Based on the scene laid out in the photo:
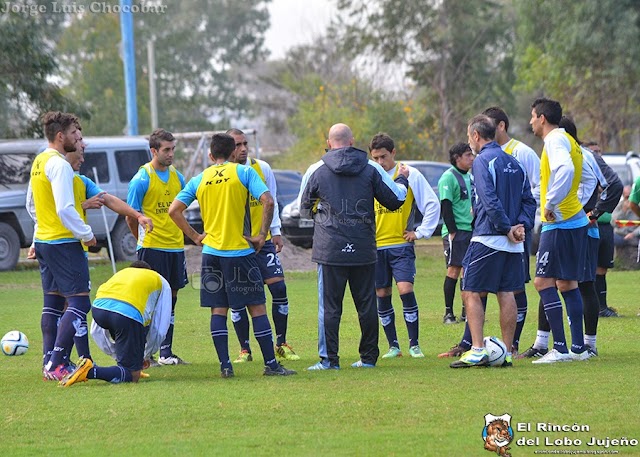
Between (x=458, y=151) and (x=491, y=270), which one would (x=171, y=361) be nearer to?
(x=491, y=270)

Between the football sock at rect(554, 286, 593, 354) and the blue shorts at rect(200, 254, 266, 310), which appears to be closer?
the blue shorts at rect(200, 254, 266, 310)

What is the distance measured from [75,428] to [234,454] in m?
1.39

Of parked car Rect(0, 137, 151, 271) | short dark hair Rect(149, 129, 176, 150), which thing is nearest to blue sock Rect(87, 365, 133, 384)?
short dark hair Rect(149, 129, 176, 150)

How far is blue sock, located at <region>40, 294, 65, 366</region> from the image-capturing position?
31.8 feet

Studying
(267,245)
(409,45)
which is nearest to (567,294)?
(267,245)

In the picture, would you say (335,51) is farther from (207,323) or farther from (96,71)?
(207,323)

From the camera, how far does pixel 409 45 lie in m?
49.5

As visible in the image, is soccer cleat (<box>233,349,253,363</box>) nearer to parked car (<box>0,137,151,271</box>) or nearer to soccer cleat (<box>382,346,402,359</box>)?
soccer cleat (<box>382,346,402,359</box>)

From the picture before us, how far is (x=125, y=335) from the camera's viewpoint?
903 cm

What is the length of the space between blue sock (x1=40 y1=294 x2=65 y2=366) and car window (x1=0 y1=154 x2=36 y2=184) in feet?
45.5

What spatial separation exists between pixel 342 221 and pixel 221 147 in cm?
119

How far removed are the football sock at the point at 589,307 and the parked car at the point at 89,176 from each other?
13384mm

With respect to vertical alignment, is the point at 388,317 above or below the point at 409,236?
below

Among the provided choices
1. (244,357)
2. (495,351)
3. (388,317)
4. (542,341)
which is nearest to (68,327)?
(244,357)
